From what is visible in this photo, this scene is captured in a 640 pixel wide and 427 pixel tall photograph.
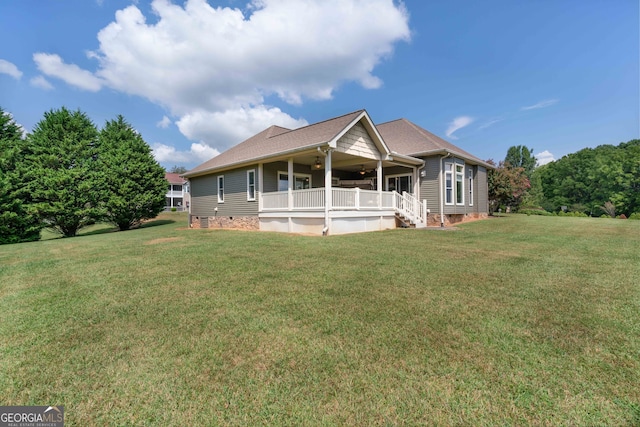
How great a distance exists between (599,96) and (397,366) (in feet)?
78.0

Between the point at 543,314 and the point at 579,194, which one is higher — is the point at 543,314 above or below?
below

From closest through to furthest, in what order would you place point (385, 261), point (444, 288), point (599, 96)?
1. point (444, 288)
2. point (385, 261)
3. point (599, 96)

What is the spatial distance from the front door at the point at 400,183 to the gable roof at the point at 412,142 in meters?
1.39

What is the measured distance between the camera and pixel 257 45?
12.6m

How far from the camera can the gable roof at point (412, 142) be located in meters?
14.6

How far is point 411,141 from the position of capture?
632 inches

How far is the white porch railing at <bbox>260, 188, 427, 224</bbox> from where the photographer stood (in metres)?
11.1

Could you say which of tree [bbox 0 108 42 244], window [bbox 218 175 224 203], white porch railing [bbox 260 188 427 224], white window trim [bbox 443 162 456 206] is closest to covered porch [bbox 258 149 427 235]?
white porch railing [bbox 260 188 427 224]

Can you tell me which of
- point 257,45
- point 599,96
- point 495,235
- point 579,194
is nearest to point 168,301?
point 495,235

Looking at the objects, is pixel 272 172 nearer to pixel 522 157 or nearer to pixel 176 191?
pixel 176 191

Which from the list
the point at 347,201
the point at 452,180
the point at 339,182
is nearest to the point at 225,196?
the point at 339,182

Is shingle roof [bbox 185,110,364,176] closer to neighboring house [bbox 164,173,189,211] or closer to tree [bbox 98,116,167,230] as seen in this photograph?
tree [bbox 98,116,167,230]

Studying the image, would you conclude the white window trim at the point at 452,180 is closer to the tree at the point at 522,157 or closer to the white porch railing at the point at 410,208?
the white porch railing at the point at 410,208

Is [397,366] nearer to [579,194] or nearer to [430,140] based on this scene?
[430,140]
